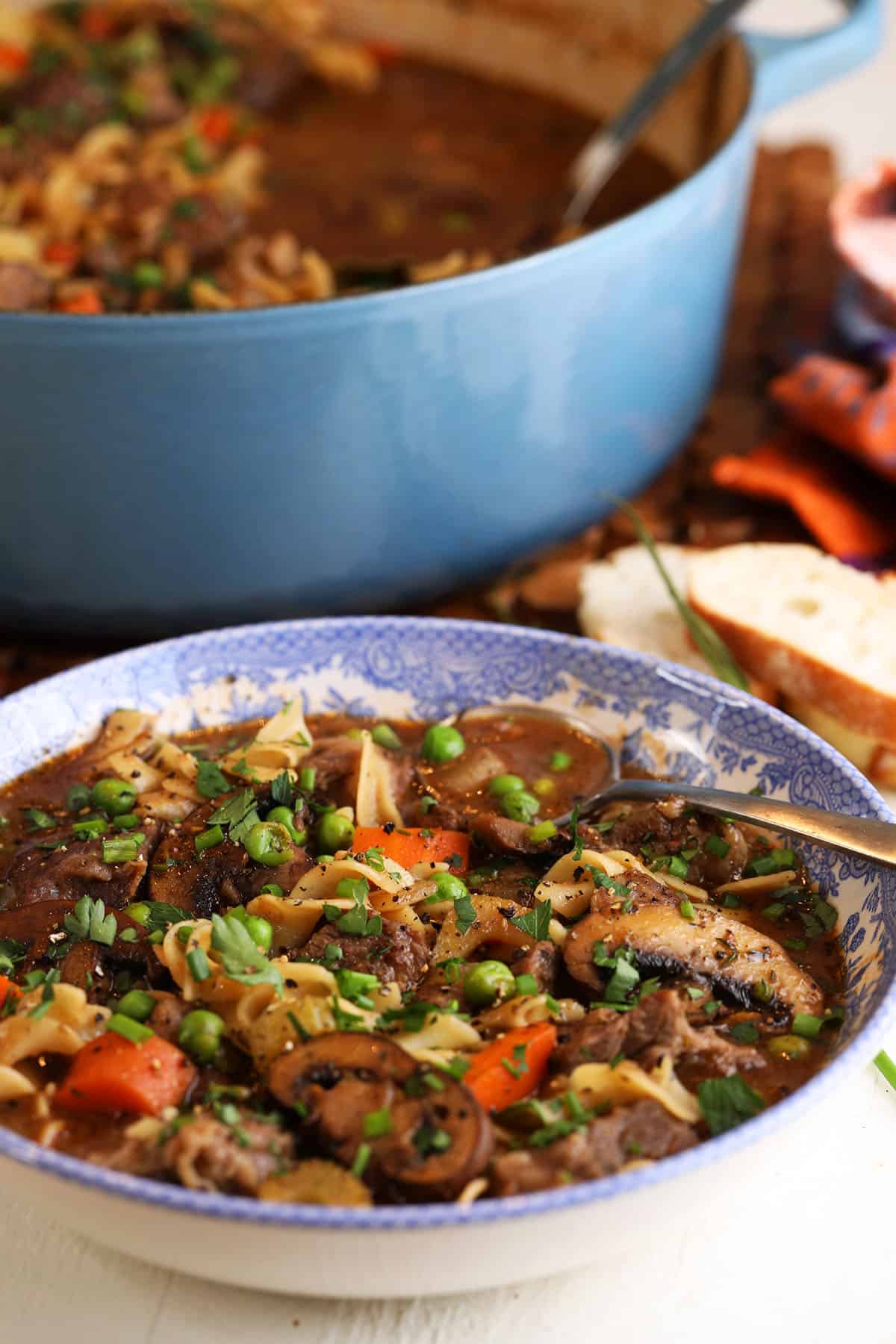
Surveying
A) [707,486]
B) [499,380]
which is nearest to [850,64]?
[707,486]

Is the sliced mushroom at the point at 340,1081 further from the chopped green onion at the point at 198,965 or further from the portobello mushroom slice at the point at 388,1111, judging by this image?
the chopped green onion at the point at 198,965

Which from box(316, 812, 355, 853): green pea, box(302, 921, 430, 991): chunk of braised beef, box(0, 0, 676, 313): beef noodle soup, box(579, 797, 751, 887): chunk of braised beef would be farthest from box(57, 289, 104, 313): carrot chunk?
box(302, 921, 430, 991): chunk of braised beef

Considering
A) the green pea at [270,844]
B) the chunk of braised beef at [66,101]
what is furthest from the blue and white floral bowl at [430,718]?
the chunk of braised beef at [66,101]

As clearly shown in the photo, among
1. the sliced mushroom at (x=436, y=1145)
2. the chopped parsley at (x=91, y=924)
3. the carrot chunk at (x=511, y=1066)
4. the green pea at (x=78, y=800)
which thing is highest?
the sliced mushroom at (x=436, y=1145)

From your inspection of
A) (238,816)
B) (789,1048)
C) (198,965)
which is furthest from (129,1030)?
(789,1048)

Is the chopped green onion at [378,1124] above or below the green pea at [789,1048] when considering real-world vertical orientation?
below

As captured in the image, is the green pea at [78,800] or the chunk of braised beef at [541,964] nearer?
the chunk of braised beef at [541,964]
